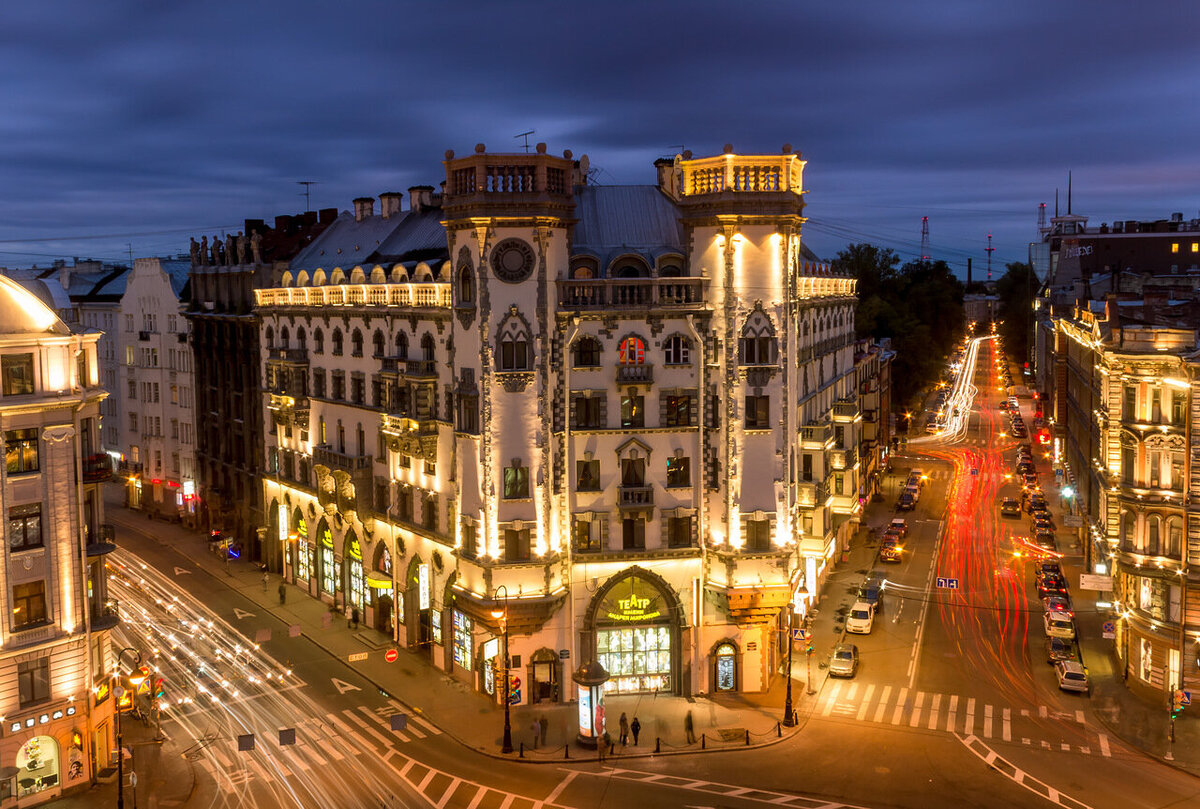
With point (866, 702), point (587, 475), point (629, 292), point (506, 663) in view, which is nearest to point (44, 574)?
point (506, 663)

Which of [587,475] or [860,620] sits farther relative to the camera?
[860,620]

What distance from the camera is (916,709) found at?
2232 inches

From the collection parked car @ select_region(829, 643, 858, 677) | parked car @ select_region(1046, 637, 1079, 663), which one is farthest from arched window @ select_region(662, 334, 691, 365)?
parked car @ select_region(1046, 637, 1079, 663)

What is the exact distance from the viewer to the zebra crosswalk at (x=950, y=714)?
173 feet

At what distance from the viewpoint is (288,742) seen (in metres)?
53.0

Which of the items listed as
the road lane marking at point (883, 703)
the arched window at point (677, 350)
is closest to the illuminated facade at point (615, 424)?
the arched window at point (677, 350)

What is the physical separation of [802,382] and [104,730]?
43.3 meters

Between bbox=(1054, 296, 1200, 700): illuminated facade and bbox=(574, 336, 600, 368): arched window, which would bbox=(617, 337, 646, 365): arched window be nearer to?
bbox=(574, 336, 600, 368): arched window

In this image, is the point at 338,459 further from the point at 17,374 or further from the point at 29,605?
the point at 17,374

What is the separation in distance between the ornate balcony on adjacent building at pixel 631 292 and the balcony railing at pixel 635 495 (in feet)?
32.2

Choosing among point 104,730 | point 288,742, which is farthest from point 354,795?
point 104,730

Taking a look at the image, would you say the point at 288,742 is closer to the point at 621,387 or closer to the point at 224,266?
the point at 621,387

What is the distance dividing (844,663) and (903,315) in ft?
356

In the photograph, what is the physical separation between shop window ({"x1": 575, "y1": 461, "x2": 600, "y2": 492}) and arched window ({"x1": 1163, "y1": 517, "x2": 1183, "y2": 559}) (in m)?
30.8
